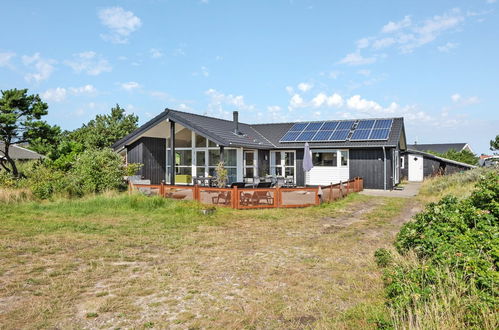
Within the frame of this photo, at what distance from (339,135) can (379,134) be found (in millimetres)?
2559

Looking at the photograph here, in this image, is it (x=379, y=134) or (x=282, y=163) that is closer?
(x=379, y=134)

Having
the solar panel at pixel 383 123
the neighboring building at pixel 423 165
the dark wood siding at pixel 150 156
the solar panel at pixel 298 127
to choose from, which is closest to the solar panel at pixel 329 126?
the solar panel at pixel 298 127

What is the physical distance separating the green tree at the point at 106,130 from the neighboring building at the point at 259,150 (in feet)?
55.2

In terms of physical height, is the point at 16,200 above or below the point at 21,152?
below

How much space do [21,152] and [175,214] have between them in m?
32.7

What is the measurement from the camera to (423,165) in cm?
3153

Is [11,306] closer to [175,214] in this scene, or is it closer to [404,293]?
[404,293]

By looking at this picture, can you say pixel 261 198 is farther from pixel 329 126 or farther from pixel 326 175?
pixel 329 126

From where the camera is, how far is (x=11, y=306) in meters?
4.41

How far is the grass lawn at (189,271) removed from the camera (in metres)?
4.14

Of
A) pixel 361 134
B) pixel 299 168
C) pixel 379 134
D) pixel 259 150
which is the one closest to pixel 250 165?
pixel 259 150

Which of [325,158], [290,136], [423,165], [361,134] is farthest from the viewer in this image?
[423,165]

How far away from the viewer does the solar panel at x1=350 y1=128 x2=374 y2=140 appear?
2139cm

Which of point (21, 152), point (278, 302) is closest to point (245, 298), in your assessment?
point (278, 302)
